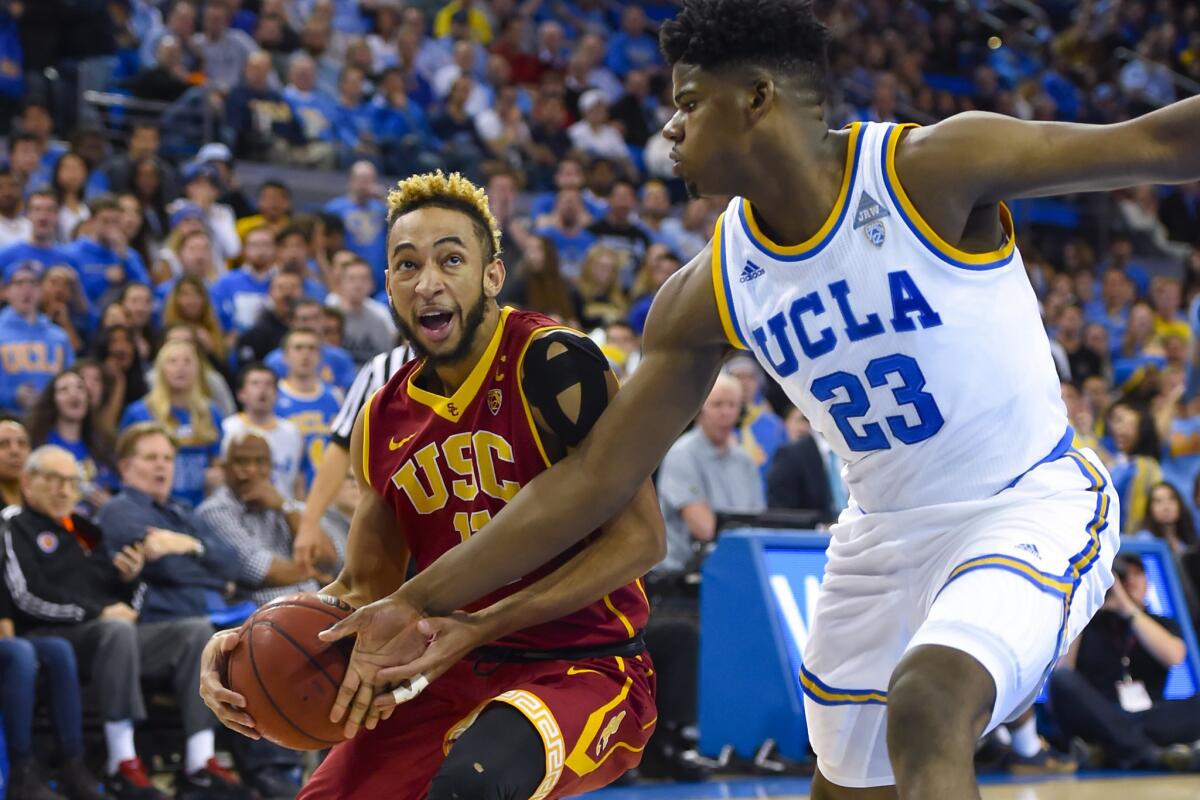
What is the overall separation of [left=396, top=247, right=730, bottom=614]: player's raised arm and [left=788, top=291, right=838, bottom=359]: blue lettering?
0.66 feet

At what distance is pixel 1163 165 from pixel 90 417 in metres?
5.72

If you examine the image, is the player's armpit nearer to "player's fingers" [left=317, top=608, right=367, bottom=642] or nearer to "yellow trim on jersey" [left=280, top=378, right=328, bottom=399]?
"player's fingers" [left=317, top=608, right=367, bottom=642]

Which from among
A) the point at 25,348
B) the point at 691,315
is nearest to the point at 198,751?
the point at 25,348

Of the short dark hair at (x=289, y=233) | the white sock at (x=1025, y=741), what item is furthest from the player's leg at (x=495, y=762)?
the short dark hair at (x=289, y=233)

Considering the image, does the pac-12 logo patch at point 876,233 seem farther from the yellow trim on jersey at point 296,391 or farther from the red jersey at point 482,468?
the yellow trim on jersey at point 296,391

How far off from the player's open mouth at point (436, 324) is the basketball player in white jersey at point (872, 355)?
439mm

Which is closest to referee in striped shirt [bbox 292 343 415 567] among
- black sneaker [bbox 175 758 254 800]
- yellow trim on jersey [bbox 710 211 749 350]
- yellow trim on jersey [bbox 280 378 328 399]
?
black sneaker [bbox 175 758 254 800]

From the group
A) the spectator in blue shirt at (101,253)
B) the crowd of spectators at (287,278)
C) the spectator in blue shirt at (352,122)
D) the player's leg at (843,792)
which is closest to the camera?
the player's leg at (843,792)

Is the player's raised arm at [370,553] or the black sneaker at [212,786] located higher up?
the player's raised arm at [370,553]

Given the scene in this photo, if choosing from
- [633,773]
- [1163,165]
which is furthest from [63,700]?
[1163,165]

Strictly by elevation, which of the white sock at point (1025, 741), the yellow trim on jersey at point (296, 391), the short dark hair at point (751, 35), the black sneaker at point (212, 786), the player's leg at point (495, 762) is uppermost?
the short dark hair at point (751, 35)

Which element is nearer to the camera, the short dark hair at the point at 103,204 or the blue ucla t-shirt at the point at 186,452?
the blue ucla t-shirt at the point at 186,452

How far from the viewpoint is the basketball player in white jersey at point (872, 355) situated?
9.55 feet

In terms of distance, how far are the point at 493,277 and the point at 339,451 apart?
8.83 feet
